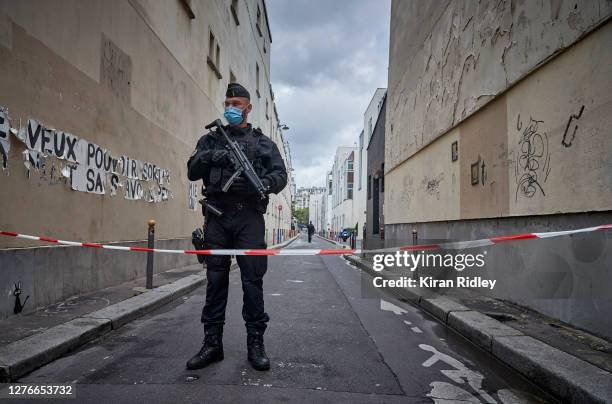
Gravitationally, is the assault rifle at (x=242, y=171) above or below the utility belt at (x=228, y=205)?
above

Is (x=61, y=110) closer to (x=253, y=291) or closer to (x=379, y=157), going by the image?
(x=253, y=291)

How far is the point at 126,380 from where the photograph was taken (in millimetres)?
2793

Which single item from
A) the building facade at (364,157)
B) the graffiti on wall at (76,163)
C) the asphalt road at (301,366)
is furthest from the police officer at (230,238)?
the building facade at (364,157)

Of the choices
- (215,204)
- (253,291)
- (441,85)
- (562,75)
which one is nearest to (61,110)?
(215,204)

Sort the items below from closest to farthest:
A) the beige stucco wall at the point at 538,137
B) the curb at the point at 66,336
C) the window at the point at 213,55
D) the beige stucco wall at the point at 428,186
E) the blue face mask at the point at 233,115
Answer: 1. the curb at the point at 66,336
2. the blue face mask at the point at 233,115
3. the beige stucco wall at the point at 538,137
4. the beige stucco wall at the point at 428,186
5. the window at the point at 213,55

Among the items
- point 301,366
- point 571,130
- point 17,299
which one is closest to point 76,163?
point 17,299

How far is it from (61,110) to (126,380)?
13.1 feet

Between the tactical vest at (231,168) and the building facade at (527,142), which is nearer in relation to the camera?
the tactical vest at (231,168)

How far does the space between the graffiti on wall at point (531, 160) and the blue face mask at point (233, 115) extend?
12.2ft

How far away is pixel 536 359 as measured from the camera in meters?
3.14

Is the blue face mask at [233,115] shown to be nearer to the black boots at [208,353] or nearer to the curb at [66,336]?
the black boots at [208,353]

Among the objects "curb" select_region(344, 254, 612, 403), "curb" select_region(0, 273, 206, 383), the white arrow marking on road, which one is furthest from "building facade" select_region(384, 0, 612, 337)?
"curb" select_region(0, 273, 206, 383)

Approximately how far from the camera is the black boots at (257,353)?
9.90 feet

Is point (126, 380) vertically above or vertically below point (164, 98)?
below
